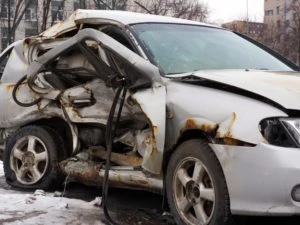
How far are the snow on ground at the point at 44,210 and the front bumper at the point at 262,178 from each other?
1302 mm

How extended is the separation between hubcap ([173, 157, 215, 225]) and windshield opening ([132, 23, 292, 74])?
921mm

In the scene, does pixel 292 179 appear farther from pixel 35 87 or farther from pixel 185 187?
pixel 35 87

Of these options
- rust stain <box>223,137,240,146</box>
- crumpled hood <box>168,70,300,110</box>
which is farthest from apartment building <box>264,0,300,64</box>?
rust stain <box>223,137,240,146</box>

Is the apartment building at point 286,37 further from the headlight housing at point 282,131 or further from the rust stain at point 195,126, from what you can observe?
the headlight housing at point 282,131

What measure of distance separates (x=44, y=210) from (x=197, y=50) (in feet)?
6.45

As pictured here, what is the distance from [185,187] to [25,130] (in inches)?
91.9

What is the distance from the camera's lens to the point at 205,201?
4.15 metres

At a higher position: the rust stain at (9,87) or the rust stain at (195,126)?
the rust stain at (9,87)

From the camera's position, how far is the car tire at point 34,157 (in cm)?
571

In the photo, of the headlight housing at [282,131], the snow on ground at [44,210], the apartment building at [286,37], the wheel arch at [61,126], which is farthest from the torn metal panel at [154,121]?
the apartment building at [286,37]

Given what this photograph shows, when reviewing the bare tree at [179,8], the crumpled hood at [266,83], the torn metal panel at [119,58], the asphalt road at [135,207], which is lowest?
the asphalt road at [135,207]

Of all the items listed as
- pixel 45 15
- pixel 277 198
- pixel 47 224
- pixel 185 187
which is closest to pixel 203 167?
pixel 185 187

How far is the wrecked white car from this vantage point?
375 cm

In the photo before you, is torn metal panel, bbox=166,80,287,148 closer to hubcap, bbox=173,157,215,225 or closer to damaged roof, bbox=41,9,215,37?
hubcap, bbox=173,157,215,225
